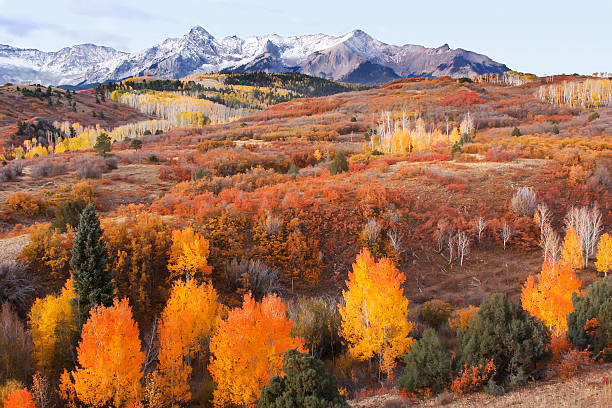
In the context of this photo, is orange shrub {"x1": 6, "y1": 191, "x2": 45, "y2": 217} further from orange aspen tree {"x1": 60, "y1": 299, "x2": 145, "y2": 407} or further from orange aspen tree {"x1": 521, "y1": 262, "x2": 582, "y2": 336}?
orange aspen tree {"x1": 521, "y1": 262, "x2": 582, "y2": 336}

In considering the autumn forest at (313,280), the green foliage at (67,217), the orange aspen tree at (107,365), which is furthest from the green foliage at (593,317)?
the green foliage at (67,217)

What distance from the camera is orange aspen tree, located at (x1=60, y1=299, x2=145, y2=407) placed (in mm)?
11359

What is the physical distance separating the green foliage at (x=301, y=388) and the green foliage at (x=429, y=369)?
121 inches

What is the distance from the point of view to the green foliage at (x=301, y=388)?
Answer: 905cm

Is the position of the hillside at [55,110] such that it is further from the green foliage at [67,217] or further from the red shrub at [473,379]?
the red shrub at [473,379]

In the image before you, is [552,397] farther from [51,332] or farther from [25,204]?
[25,204]

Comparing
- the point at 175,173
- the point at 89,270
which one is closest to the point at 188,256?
the point at 89,270

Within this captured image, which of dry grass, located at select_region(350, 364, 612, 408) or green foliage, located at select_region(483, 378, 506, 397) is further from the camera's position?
green foliage, located at select_region(483, 378, 506, 397)

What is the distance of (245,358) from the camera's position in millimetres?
11852

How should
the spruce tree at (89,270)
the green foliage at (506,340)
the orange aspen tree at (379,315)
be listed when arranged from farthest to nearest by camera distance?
the spruce tree at (89,270)
the orange aspen tree at (379,315)
the green foliage at (506,340)

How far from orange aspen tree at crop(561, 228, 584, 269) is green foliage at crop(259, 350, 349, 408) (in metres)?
16.4

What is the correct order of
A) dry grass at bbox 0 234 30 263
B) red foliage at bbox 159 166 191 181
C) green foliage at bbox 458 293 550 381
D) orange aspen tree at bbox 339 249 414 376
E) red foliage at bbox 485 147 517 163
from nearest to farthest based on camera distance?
1. green foliage at bbox 458 293 550 381
2. orange aspen tree at bbox 339 249 414 376
3. dry grass at bbox 0 234 30 263
4. red foliage at bbox 485 147 517 163
5. red foliage at bbox 159 166 191 181

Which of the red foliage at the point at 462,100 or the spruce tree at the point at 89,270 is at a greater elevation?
the red foliage at the point at 462,100

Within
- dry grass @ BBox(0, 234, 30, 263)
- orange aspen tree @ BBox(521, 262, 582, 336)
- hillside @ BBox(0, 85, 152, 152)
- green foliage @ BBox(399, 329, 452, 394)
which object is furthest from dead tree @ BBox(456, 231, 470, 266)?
hillside @ BBox(0, 85, 152, 152)
